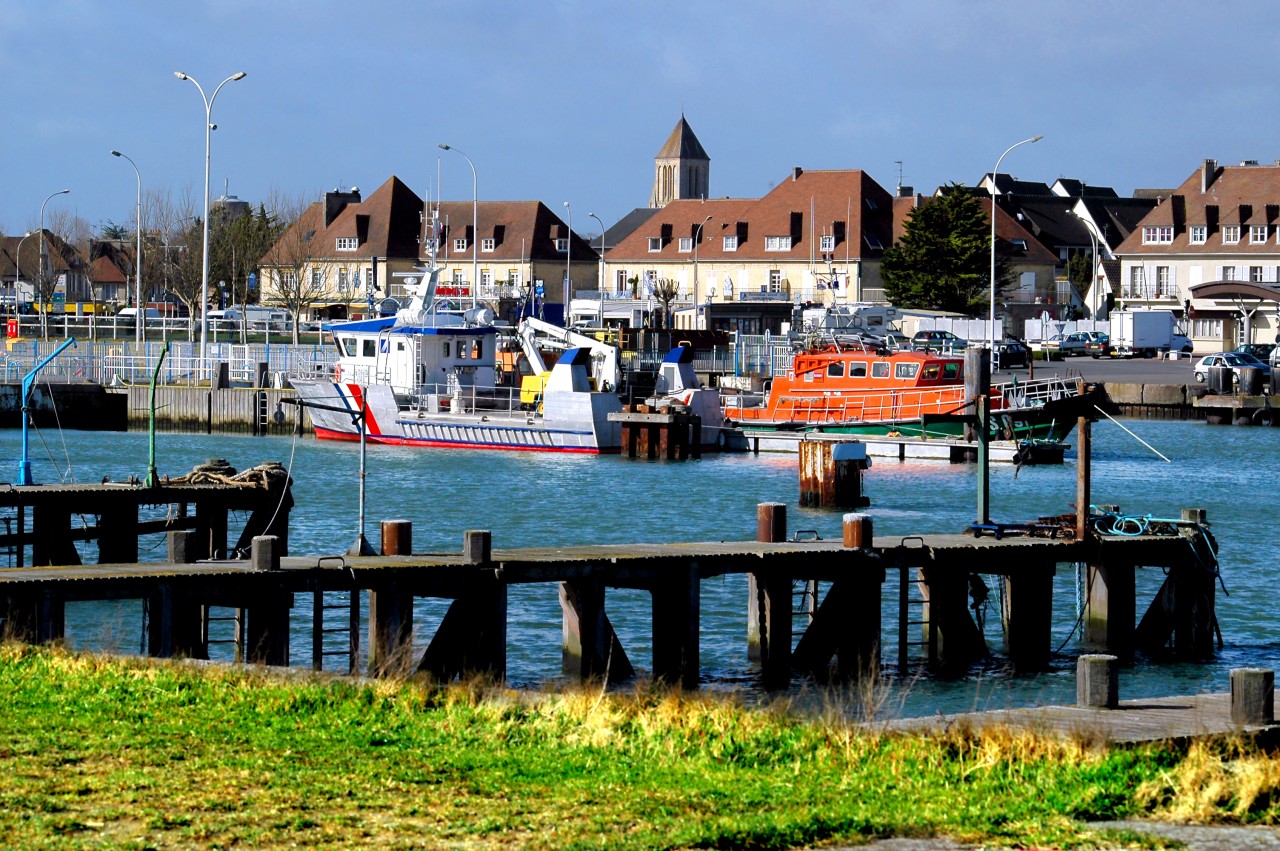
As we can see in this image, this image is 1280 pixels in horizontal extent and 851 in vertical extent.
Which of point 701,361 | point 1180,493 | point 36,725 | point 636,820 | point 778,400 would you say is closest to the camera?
point 636,820

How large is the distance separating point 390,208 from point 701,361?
40.2 metres

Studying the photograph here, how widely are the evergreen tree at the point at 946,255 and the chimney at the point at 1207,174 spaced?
52.4 feet

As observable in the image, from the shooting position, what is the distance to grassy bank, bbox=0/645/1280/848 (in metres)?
11.0

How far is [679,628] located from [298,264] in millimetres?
77725

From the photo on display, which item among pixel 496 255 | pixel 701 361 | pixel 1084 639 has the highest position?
pixel 496 255

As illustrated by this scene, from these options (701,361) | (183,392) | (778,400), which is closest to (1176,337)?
(701,361)

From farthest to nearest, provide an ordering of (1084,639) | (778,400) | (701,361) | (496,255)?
(496,255) → (701,361) → (778,400) → (1084,639)

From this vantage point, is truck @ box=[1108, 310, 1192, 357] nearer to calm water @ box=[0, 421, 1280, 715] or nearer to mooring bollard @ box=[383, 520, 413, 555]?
calm water @ box=[0, 421, 1280, 715]

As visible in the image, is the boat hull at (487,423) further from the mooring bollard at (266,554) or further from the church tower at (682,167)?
the church tower at (682,167)

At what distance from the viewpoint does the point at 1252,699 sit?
A: 14.1 m

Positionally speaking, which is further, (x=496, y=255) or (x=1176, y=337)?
(x=496, y=255)

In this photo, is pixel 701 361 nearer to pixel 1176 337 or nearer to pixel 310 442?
pixel 310 442

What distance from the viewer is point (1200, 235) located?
10900 cm

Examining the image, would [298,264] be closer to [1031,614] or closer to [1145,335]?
[1145,335]
